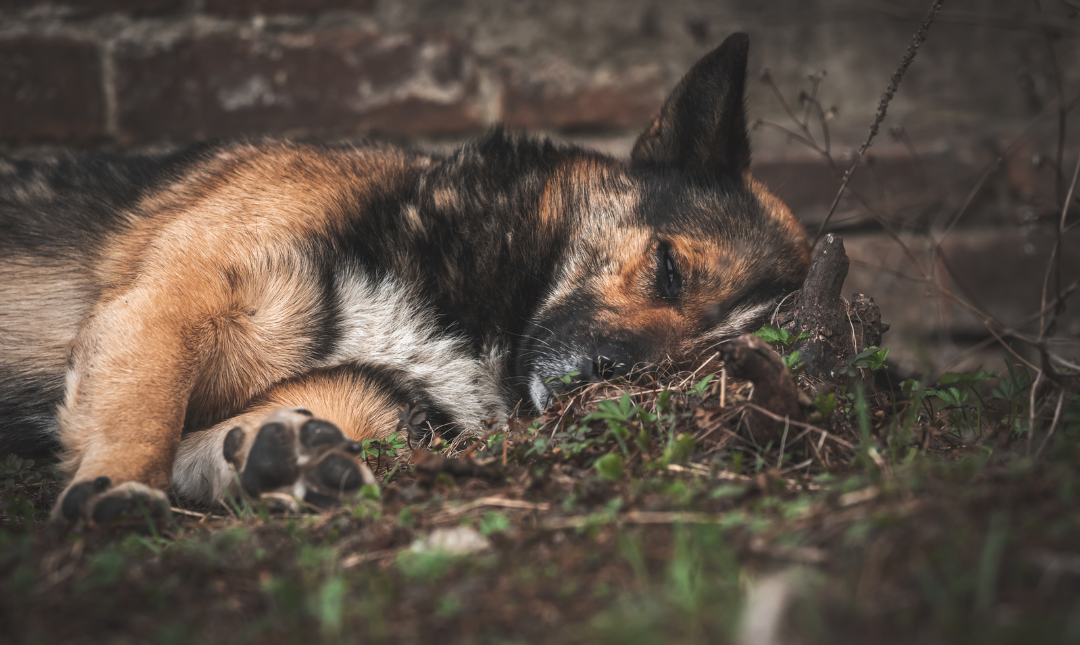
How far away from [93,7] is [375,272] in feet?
7.21

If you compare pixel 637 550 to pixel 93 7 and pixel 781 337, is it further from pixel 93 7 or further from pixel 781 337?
pixel 93 7

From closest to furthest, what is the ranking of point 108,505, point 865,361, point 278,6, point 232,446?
point 108,505
point 232,446
point 865,361
point 278,6

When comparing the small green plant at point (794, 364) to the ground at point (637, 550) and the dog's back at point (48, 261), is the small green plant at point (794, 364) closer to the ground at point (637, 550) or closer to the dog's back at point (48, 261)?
the ground at point (637, 550)

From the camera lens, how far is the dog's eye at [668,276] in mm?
2549

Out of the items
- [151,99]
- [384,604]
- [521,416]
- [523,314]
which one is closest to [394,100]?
[151,99]

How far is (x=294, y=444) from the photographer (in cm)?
183

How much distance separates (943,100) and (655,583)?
3.65 metres

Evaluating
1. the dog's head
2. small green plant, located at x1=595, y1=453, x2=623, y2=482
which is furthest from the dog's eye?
small green plant, located at x1=595, y1=453, x2=623, y2=482

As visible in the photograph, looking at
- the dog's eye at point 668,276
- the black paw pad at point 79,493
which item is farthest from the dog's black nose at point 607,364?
the black paw pad at point 79,493

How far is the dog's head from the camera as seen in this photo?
8.07ft

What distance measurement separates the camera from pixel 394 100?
12.0 ft

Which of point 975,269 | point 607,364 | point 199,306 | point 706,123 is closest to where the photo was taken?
point 199,306

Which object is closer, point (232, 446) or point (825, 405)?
point (825, 405)

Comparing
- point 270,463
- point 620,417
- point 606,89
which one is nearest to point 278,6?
point 606,89
